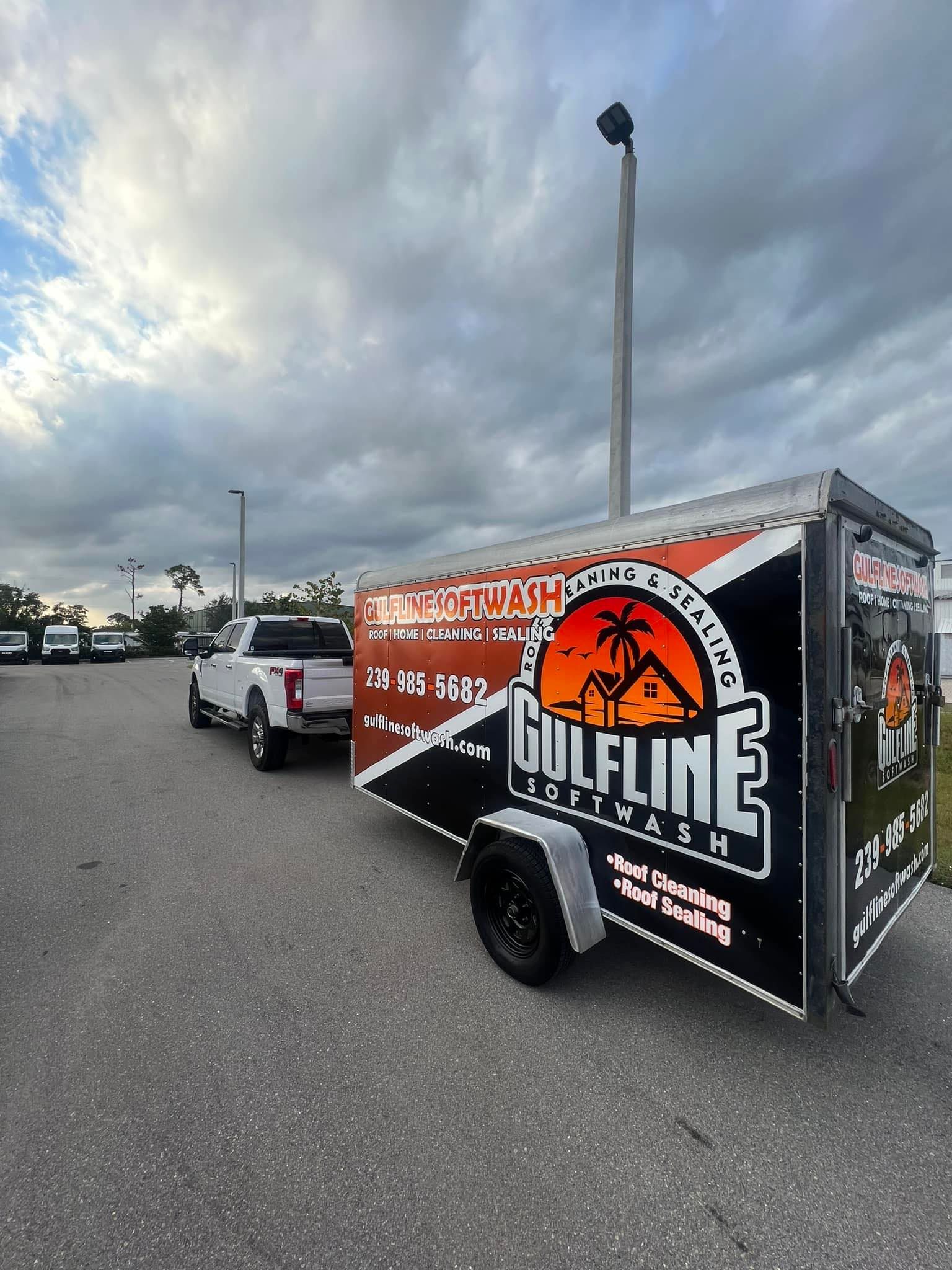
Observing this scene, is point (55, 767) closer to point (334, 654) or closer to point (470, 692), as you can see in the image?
point (334, 654)

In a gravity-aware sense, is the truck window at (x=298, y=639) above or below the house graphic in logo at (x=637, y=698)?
above

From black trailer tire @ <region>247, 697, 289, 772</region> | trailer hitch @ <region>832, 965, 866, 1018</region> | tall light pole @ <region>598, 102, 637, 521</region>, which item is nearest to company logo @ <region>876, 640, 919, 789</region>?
trailer hitch @ <region>832, 965, 866, 1018</region>

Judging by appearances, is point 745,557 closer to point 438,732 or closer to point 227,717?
point 438,732

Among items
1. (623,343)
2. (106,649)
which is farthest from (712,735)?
(106,649)

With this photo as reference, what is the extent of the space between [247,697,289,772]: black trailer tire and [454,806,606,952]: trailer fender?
17.0 feet

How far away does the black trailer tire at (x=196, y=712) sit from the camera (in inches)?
441

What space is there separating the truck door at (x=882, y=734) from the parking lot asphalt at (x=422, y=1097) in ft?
2.04

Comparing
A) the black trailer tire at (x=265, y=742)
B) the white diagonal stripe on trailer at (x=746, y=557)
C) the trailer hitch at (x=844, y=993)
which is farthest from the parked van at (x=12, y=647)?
the trailer hitch at (x=844, y=993)

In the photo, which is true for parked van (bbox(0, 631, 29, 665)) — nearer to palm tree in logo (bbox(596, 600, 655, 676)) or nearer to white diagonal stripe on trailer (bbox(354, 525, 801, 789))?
palm tree in logo (bbox(596, 600, 655, 676))

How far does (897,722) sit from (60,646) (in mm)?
41607

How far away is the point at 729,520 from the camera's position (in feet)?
8.16

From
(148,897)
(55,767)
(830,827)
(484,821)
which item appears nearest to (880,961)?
(830,827)

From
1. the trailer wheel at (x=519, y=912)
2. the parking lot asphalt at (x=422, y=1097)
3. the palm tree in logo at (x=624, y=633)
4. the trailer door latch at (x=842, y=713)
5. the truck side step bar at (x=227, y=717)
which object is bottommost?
the parking lot asphalt at (x=422, y=1097)

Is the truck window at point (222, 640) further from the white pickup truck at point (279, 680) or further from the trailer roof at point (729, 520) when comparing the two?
the trailer roof at point (729, 520)
